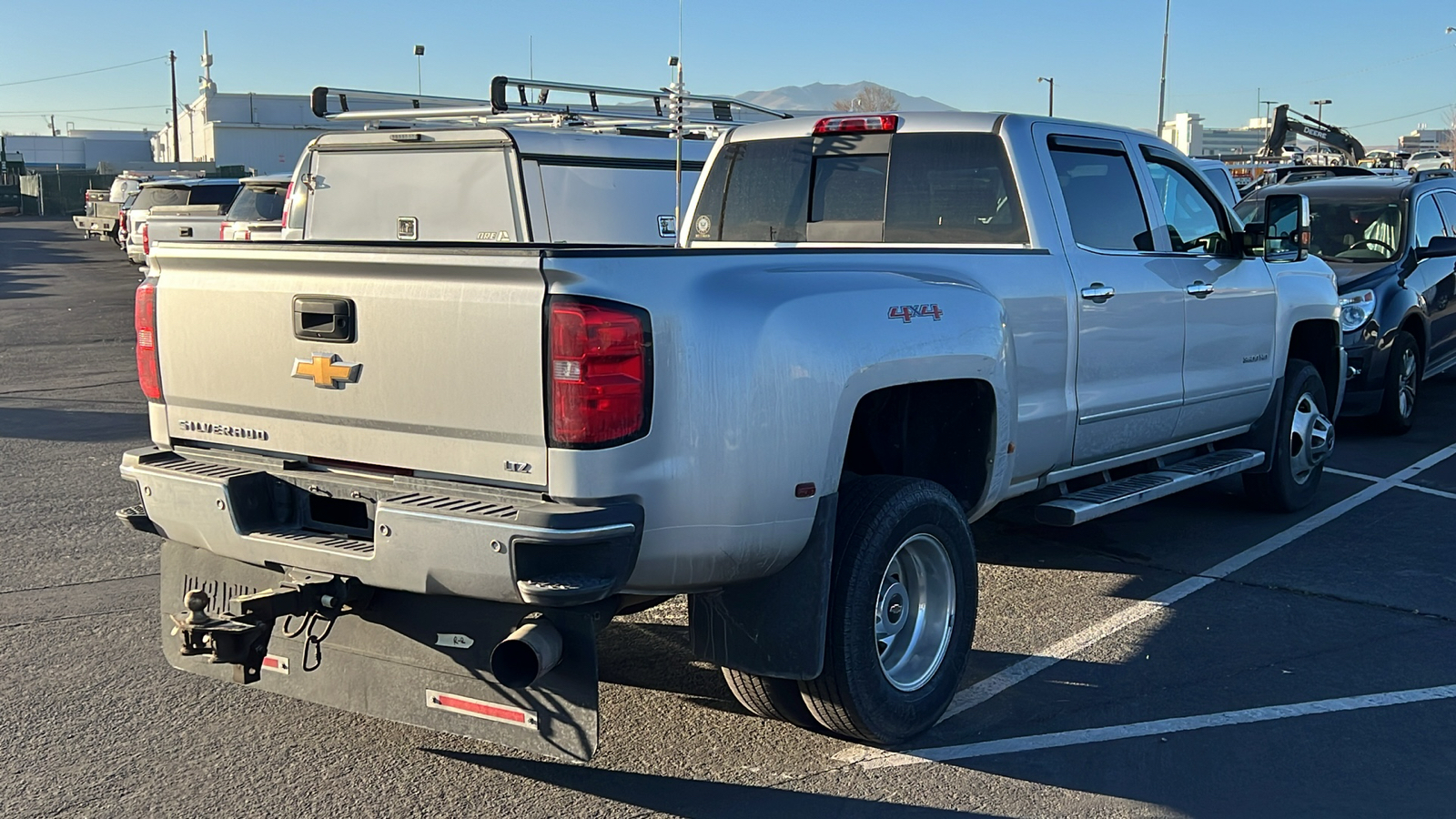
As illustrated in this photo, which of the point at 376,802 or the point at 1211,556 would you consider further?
the point at 1211,556

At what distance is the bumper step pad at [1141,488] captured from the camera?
5.61 metres

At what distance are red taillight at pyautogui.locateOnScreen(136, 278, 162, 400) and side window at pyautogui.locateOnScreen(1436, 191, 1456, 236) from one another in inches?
437

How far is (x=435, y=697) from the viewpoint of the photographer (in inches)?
→ 157

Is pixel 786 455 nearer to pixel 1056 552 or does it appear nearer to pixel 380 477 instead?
pixel 380 477

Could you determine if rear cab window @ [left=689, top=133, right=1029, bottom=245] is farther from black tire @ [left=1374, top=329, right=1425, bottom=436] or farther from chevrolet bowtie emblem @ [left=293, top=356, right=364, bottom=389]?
Result: black tire @ [left=1374, top=329, right=1425, bottom=436]

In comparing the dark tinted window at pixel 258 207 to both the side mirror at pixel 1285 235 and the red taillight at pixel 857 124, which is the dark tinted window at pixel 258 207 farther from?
the side mirror at pixel 1285 235

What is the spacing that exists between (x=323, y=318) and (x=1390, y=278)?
9.51 meters

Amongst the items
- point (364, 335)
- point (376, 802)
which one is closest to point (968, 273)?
point (364, 335)

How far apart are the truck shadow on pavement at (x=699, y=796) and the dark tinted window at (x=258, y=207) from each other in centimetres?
1680

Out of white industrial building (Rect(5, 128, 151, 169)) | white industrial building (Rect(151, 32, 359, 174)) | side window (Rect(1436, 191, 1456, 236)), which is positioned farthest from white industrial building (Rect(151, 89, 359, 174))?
side window (Rect(1436, 191, 1456, 236))

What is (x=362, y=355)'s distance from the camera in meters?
3.90

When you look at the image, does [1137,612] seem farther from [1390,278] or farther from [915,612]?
[1390,278]

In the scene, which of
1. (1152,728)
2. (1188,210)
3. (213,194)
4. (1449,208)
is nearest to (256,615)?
(1152,728)

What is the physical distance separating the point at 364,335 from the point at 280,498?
612 mm
